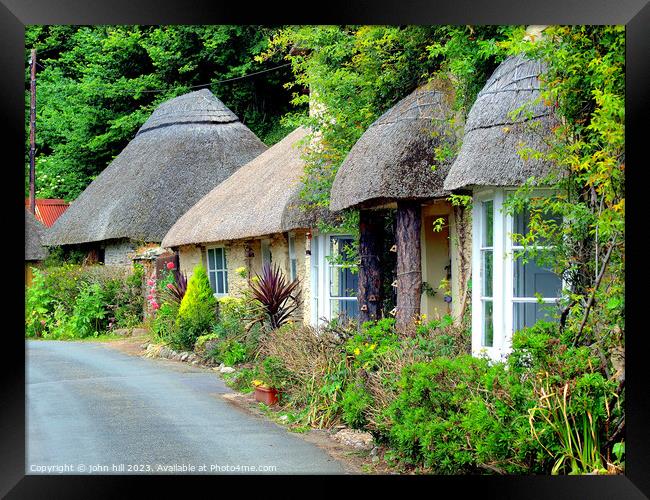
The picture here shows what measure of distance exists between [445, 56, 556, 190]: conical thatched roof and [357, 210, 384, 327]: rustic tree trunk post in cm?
342

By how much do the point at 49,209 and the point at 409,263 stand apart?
1962 cm

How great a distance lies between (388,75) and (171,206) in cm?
1189

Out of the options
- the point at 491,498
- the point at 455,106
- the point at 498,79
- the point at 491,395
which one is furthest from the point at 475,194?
the point at 491,498

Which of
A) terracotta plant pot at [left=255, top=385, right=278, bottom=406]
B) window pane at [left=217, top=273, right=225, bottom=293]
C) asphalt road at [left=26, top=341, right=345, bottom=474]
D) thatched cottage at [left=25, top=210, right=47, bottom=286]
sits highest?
thatched cottage at [left=25, top=210, right=47, bottom=286]

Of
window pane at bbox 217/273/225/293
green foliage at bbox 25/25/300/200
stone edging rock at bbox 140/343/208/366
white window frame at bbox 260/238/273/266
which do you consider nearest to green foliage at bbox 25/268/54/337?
green foliage at bbox 25/25/300/200

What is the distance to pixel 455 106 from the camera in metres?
10.1

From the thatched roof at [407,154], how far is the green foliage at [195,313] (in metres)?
5.85

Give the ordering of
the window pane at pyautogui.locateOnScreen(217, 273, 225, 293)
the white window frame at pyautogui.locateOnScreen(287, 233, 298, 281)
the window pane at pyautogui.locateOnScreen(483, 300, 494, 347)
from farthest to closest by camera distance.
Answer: the window pane at pyautogui.locateOnScreen(217, 273, 225, 293), the white window frame at pyautogui.locateOnScreen(287, 233, 298, 281), the window pane at pyautogui.locateOnScreen(483, 300, 494, 347)

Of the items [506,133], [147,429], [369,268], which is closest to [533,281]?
[506,133]

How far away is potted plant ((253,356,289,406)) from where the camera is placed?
10.5 m

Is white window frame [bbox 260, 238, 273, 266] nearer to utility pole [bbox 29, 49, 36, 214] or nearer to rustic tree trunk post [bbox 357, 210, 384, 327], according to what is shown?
rustic tree trunk post [bbox 357, 210, 384, 327]

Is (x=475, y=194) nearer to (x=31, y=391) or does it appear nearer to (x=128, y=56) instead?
(x=31, y=391)

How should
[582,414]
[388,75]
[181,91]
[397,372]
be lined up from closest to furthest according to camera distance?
[582,414], [397,372], [388,75], [181,91]
